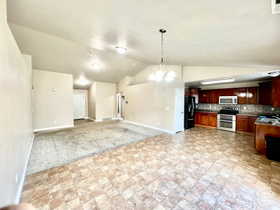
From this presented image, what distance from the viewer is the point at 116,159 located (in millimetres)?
3152

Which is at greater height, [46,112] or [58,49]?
[58,49]

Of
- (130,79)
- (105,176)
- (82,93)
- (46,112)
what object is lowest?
(105,176)

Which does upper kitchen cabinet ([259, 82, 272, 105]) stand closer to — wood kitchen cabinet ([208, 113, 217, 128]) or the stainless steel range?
the stainless steel range

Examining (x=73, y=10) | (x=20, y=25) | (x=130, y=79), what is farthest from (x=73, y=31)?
(x=130, y=79)

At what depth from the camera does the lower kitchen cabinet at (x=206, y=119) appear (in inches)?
250

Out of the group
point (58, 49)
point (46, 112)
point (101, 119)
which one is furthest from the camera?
point (101, 119)

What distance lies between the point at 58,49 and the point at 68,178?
14.1 ft

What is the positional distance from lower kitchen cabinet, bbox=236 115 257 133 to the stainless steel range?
0.15m

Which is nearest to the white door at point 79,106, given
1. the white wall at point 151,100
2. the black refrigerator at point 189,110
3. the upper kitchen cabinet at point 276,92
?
the white wall at point 151,100

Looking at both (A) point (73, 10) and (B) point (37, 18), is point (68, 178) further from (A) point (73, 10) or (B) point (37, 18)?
(B) point (37, 18)

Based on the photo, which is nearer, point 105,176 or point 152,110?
point 105,176

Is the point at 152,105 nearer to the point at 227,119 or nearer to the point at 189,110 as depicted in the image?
the point at 189,110

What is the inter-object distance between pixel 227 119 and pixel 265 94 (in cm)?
170

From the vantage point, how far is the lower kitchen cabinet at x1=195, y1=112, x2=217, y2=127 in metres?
6.34
